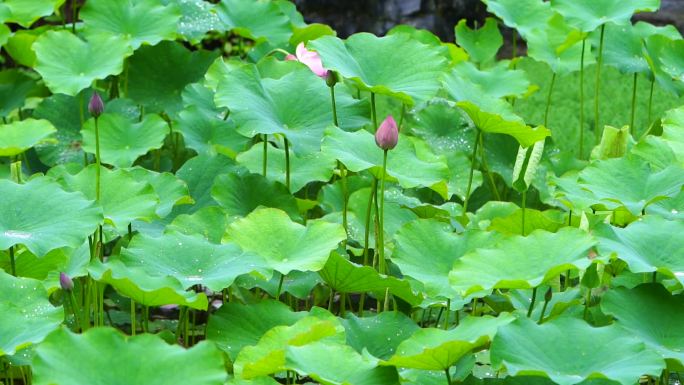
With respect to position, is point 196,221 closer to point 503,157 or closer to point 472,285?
point 472,285

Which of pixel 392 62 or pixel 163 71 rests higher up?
pixel 392 62

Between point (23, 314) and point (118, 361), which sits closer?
point (118, 361)

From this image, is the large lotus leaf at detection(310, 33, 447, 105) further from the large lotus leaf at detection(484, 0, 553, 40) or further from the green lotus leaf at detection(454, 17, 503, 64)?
the green lotus leaf at detection(454, 17, 503, 64)

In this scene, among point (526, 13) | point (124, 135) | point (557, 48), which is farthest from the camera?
point (526, 13)

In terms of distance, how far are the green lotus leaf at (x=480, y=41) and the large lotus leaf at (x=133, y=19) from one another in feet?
2.77

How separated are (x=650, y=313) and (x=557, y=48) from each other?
1.27 metres

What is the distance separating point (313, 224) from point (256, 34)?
108 centimetres

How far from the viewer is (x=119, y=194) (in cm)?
193

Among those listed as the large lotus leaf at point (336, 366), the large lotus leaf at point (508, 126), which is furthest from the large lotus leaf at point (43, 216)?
the large lotus leaf at point (508, 126)

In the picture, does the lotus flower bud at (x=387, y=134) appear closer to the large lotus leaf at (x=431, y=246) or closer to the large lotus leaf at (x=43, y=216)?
the large lotus leaf at (x=431, y=246)

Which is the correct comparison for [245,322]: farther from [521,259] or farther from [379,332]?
[521,259]

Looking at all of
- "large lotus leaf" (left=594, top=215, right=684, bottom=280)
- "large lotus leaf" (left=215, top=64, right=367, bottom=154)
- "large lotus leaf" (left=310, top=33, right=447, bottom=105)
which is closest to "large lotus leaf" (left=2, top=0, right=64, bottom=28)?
"large lotus leaf" (left=215, top=64, right=367, bottom=154)

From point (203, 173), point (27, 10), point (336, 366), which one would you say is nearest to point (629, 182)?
point (336, 366)

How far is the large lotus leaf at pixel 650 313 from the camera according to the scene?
62.2 inches
